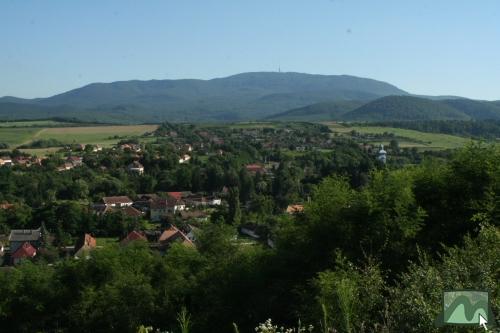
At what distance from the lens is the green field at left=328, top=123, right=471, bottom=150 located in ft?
229

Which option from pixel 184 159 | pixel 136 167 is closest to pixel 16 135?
pixel 184 159

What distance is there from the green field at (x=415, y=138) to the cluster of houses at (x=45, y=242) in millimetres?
40211

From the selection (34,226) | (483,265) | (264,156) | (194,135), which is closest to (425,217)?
(483,265)

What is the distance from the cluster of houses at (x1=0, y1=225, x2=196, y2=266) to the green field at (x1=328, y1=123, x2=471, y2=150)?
40211mm

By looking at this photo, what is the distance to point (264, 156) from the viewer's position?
68500 mm

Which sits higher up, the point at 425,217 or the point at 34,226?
the point at 425,217

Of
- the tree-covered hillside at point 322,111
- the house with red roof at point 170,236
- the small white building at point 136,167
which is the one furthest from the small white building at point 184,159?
the tree-covered hillside at point 322,111

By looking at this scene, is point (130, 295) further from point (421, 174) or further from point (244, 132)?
point (244, 132)

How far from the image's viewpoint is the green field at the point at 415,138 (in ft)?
229

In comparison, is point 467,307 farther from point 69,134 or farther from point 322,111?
point 322,111

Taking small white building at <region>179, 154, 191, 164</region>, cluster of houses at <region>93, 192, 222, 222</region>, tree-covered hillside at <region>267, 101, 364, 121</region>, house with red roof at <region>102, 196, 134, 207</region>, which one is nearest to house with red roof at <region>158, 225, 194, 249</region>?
cluster of houses at <region>93, 192, 222, 222</region>

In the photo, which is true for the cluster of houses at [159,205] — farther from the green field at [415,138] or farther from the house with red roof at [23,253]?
the green field at [415,138]

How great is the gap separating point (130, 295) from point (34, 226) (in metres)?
26.7

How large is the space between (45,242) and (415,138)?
62.1 meters
